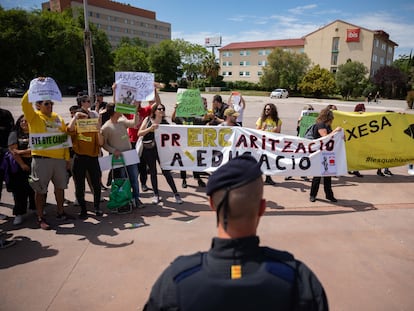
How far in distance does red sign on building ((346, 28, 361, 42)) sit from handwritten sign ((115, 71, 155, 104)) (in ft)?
244

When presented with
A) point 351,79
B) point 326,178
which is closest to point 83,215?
point 326,178

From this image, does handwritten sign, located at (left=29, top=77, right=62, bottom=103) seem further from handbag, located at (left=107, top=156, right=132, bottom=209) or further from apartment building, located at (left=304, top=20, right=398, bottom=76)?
apartment building, located at (left=304, top=20, right=398, bottom=76)

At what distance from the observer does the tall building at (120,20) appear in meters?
89.5

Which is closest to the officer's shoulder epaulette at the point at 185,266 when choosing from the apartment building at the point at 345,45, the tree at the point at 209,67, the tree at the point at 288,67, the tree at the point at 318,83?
the tree at the point at 318,83

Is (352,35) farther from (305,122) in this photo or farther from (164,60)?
(305,122)

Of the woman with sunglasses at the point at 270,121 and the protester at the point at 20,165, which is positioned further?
the woman with sunglasses at the point at 270,121

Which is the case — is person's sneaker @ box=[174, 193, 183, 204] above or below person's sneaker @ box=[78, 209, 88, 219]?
above

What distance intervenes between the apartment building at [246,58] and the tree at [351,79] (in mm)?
27573

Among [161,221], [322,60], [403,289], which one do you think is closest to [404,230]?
[403,289]

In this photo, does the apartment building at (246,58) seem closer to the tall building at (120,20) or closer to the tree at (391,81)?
the tree at (391,81)

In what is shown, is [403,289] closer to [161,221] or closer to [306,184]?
[161,221]

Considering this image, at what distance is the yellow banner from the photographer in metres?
8.03

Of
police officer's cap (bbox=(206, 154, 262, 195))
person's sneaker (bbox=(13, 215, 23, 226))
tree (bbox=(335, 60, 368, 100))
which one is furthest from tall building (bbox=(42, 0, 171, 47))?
police officer's cap (bbox=(206, 154, 262, 195))

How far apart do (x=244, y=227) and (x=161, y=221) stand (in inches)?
162
